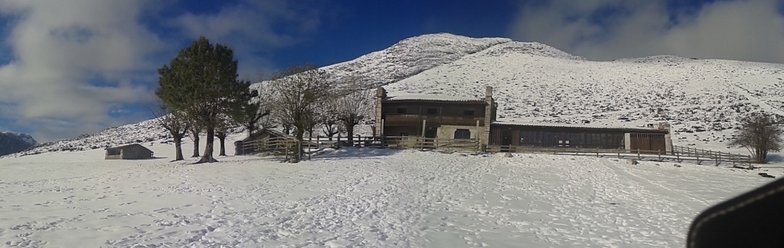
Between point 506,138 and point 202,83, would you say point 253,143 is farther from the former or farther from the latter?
point 506,138

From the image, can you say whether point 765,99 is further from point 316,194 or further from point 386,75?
point 316,194

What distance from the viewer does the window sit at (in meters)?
46.0

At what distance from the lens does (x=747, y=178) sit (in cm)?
2798

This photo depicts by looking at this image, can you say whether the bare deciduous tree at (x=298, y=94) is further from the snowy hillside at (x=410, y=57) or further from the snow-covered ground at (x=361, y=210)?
the snowy hillside at (x=410, y=57)

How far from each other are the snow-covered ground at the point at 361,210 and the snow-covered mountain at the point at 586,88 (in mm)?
36788

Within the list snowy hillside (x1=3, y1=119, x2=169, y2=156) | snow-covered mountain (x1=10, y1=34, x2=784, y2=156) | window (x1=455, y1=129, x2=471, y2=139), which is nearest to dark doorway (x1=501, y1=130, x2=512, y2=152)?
window (x1=455, y1=129, x2=471, y2=139)

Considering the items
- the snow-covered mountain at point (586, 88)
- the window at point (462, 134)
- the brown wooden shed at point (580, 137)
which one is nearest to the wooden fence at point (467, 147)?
the brown wooden shed at point (580, 137)

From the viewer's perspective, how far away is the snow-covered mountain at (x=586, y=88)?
7194 cm

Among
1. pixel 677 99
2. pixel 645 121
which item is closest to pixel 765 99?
pixel 677 99

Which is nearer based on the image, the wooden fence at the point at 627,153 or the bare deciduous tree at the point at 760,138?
the wooden fence at the point at 627,153

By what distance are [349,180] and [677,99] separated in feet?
292

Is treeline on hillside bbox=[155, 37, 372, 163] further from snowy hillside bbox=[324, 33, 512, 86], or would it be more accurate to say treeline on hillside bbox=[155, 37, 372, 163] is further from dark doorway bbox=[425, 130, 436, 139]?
snowy hillside bbox=[324, 33, 512, 86]

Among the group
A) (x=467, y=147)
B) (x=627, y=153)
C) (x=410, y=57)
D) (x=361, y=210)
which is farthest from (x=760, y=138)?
(x=410, y=57)

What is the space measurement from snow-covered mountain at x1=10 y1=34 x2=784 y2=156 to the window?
490 inches
